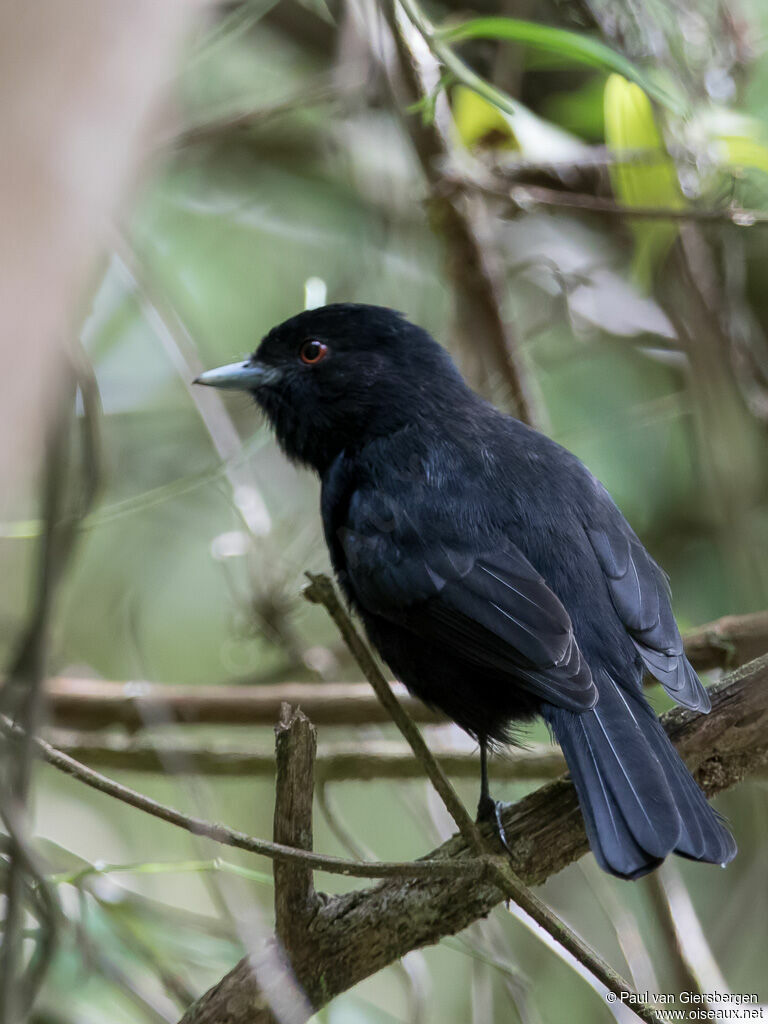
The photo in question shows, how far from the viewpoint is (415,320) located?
218 inches

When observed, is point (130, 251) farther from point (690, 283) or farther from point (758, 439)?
point (758, 439)

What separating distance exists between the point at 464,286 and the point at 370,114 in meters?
1.12

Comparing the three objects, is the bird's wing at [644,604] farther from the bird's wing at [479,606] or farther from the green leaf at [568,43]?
the green leaf at [568,43]

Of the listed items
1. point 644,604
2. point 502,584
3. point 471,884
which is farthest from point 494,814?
point 644,604

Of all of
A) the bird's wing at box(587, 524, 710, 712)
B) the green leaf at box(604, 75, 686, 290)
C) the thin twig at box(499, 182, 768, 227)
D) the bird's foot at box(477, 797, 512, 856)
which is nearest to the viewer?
the bird's foot at box(477, 797, 512, 856)

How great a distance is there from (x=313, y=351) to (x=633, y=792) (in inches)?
81.4

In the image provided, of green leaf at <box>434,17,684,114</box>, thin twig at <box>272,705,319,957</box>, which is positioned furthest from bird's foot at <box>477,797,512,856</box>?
green leaf at <box>434,17,684,114</box>

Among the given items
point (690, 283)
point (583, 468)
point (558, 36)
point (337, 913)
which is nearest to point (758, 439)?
point (690, 283)

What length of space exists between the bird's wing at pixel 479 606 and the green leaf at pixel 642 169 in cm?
142

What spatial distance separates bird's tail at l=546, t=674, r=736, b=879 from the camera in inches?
90.7

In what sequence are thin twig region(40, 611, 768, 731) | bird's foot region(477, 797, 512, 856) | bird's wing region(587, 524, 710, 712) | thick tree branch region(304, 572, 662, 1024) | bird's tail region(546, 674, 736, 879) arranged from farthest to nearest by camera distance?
thin twig region(40, 611, 768, 731)
bird's wing region(587, 524, 710, 712)
bird's foot region(477, 797, 512, 856)
bird's tail region(546, 674, 736, 879)
thick tree branch region(304, 572, 662, 1024)

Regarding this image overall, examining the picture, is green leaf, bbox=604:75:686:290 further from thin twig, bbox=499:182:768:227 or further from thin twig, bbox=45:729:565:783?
thin twig, bbox=45:729:565:783

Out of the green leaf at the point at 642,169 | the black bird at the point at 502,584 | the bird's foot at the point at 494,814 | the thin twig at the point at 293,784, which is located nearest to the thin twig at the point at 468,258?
the green leaf at the point at 642,169

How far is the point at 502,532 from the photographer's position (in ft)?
10.1
